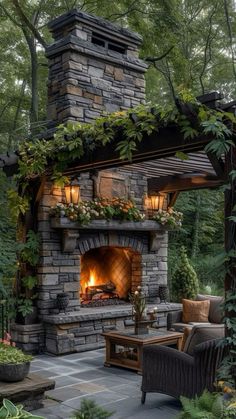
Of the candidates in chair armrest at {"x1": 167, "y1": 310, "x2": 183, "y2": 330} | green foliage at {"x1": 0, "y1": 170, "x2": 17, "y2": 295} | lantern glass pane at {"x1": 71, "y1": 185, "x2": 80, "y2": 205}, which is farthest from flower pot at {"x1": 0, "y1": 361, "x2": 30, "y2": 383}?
chair armrest at {"x1": 167, "y1": 310, "x2": 183, "y2": 330}

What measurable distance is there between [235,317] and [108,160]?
8.23ft

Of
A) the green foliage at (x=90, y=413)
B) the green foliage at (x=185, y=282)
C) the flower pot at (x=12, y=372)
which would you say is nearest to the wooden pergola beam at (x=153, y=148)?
the flower pot at (x=12, y=372)

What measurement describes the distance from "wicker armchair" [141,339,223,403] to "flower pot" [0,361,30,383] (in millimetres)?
1306

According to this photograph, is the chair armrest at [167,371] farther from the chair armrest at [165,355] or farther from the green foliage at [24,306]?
the green foliage at [24,306]

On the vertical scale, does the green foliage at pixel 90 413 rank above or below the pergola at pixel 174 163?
below

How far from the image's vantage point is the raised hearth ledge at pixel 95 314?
7358mm

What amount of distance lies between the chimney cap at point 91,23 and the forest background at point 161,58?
65.8 inches

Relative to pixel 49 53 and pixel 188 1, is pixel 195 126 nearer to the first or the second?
pixel 49 53

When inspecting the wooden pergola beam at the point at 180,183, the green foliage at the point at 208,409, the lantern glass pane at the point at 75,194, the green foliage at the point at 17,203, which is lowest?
the green foliage at the point at 208,409

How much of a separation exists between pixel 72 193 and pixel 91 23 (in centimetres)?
303

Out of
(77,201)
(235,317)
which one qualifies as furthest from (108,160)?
(235,317)

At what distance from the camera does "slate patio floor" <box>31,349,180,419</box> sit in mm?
4887

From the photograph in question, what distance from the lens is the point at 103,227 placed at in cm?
802

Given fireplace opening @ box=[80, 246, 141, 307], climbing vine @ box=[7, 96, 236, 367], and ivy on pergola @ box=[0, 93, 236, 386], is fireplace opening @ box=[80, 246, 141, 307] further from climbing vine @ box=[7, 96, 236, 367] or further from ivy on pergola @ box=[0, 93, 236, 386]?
ivy on pergola @ box=[0, 93, 236, 386]
